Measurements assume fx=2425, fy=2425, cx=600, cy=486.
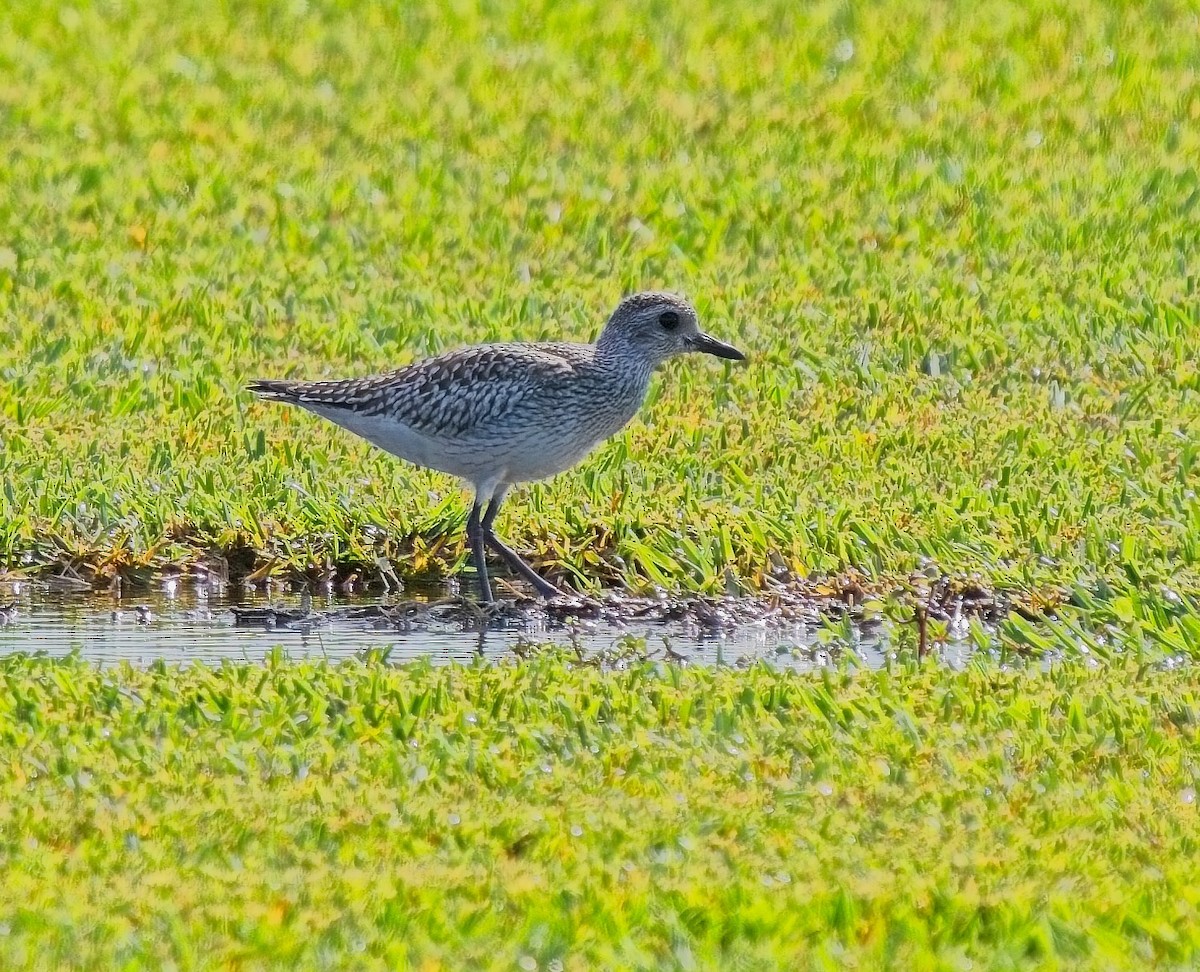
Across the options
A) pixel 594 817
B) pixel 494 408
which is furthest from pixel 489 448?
pixel 594 817

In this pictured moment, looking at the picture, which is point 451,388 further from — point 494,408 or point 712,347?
point 712,347

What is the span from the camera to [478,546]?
911 centimetres

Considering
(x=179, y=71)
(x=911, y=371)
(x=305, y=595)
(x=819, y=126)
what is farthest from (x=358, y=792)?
(x=179, y=71)

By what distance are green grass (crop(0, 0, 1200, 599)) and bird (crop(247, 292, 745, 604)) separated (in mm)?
277

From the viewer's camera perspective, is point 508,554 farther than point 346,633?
Yes

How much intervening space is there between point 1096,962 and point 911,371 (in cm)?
600

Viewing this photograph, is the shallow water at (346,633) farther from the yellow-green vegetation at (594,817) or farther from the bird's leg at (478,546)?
the yellow-green vegetation at (594,817)

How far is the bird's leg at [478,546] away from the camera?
29.2ft

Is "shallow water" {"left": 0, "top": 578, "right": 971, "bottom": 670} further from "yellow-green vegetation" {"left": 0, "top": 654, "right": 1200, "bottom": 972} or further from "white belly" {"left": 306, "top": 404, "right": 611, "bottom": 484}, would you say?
"white belly" {"left": 306, "top": 404, "right": 611, "bottom": 484}

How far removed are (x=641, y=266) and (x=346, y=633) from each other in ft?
15.7

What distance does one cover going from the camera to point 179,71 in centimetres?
1598

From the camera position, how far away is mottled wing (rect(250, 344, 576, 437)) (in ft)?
30.1

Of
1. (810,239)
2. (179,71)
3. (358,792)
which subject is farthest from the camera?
(179,71)

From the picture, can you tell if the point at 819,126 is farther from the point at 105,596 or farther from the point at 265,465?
the point at 105,596
